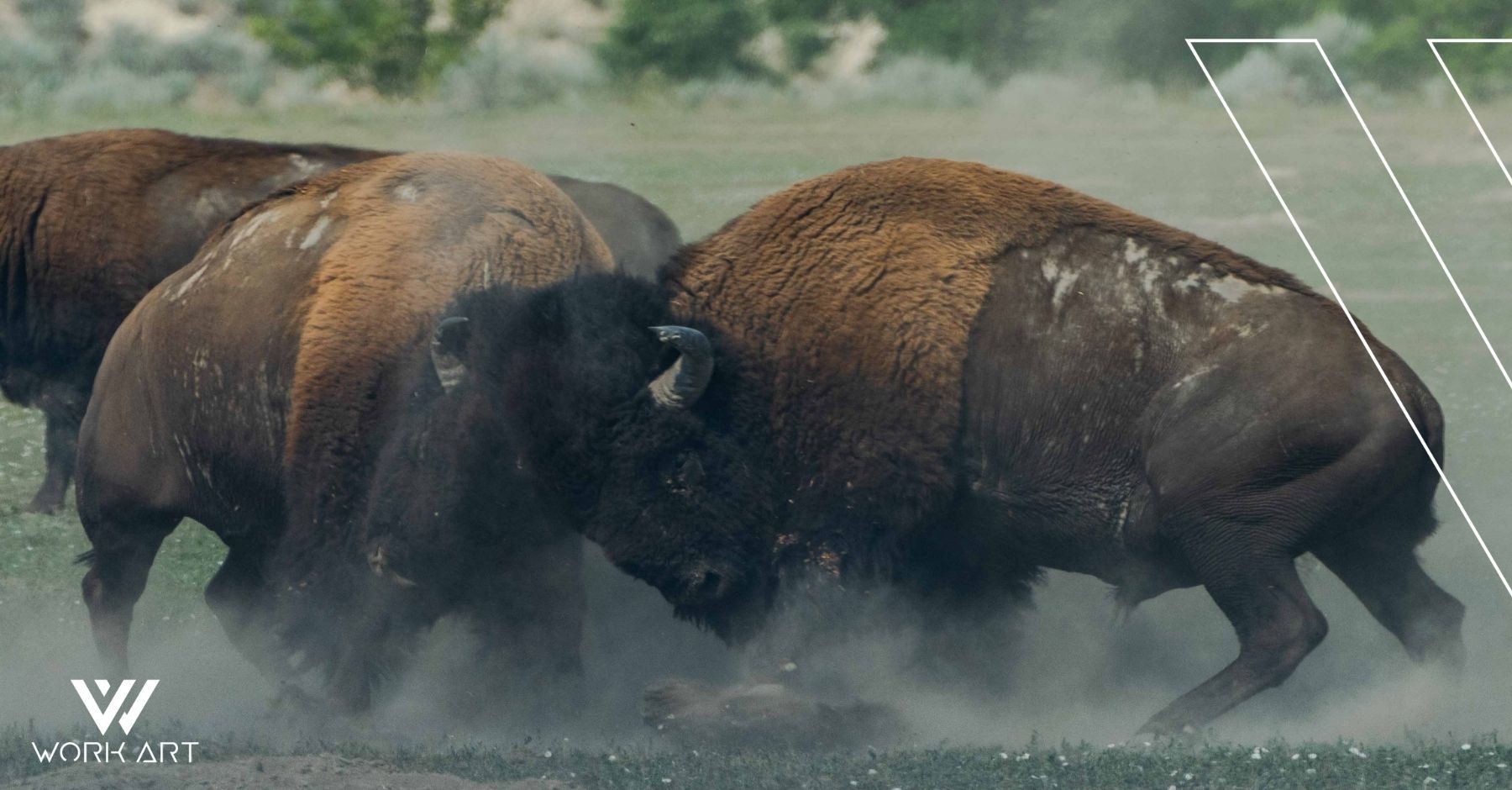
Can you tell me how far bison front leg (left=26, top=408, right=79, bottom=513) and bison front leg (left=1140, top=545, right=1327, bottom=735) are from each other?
241 inches

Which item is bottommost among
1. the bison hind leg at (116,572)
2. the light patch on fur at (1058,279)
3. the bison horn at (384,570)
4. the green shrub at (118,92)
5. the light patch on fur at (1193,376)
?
the green shrub at (118,92)

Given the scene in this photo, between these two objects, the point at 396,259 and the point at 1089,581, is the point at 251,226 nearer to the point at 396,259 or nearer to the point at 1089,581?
the point at 396,259

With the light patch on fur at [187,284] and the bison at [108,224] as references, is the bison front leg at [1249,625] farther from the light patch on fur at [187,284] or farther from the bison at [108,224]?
the bison at [108,224]

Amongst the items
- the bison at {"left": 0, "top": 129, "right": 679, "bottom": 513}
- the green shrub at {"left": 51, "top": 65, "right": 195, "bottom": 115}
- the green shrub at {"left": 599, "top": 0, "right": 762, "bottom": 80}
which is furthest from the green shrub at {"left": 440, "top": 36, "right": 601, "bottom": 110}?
the bison at {"left": 0, "top": 129, "right": 679, "bottom": 513}

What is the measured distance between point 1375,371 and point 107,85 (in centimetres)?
1055

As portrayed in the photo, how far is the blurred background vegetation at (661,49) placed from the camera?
11945mm

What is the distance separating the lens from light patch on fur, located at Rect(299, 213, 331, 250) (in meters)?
6.57

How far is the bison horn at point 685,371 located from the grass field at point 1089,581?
106 centimetres

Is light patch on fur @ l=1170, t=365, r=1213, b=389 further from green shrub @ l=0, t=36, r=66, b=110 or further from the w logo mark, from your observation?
green shrub @ l=0, t=36, r=66, b=110

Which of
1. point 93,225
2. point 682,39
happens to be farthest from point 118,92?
point 93,225

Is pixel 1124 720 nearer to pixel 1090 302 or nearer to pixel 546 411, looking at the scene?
pixel 1090 302

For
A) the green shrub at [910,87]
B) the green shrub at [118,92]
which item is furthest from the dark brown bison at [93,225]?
the green shrub at [910,87]

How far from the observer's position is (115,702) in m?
6.36

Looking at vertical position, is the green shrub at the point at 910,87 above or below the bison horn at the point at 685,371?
below
